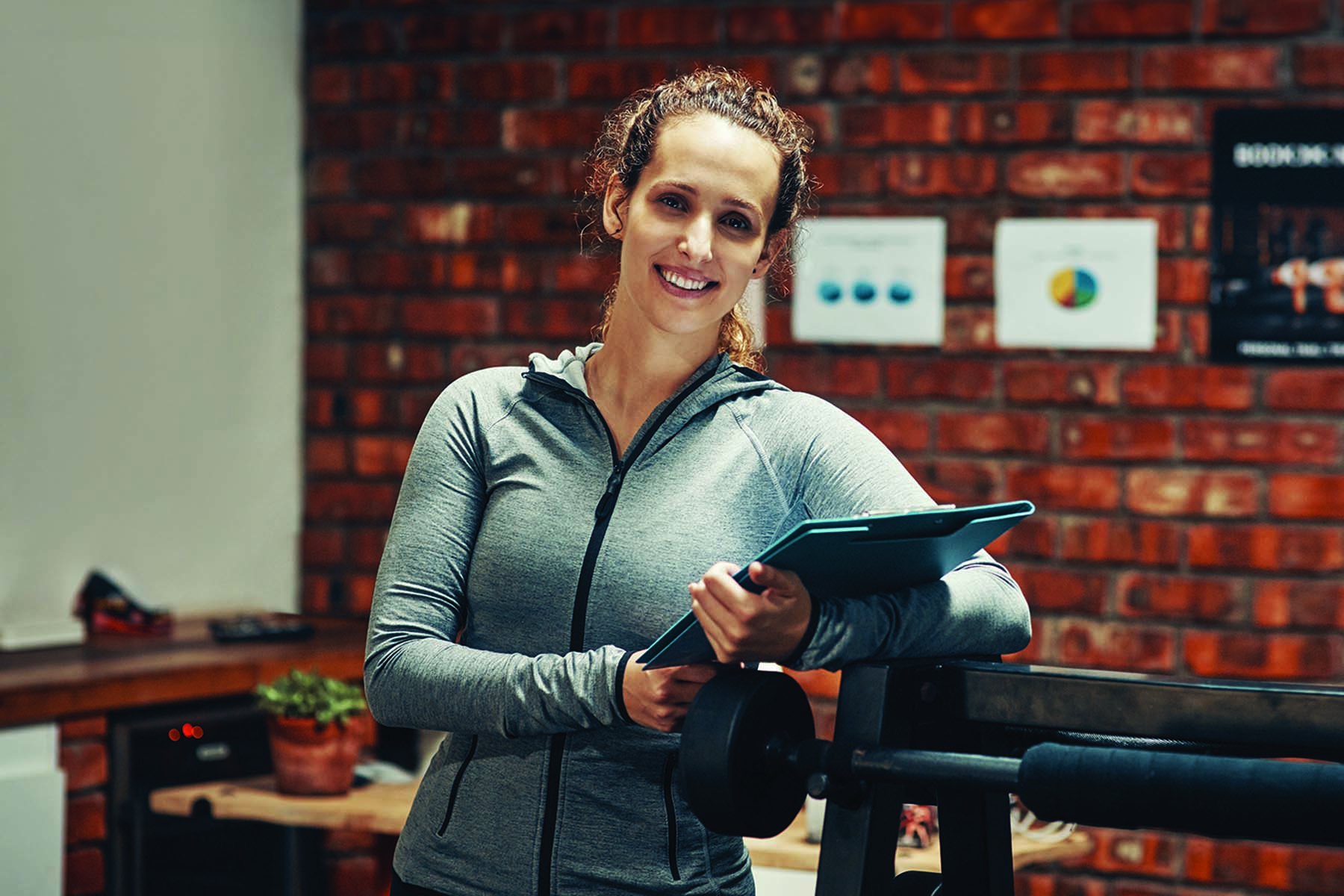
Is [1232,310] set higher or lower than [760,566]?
higher

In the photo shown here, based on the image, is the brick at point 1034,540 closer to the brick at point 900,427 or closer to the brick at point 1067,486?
the brick at point 1067,486

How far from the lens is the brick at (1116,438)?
2.76 meters

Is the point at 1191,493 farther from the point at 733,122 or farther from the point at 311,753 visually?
the point at 733,122

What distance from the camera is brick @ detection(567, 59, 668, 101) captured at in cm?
303

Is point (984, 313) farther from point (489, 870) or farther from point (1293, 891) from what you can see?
point (489, 870)

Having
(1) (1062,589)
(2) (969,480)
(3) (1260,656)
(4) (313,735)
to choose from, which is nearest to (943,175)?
(2) (969,480)

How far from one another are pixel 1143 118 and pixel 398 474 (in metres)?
1.61

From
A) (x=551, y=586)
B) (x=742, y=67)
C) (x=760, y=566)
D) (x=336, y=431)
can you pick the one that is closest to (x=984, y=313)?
(x=742, y=67)

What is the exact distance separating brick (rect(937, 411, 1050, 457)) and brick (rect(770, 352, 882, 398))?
15 centimetres

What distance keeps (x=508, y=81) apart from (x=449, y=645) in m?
2.11

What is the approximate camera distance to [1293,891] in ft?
8.82

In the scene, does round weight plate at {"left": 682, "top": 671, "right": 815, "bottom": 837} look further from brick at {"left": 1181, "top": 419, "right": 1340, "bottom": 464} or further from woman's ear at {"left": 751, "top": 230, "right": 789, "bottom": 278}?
brick at {"left": 1181, "top": 419, "right": 1340, "bottom": 464}

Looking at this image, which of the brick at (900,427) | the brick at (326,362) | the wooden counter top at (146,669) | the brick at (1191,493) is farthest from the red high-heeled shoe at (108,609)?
the brick at (1191,493)

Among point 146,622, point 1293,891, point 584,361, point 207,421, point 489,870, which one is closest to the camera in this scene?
point 489,870
